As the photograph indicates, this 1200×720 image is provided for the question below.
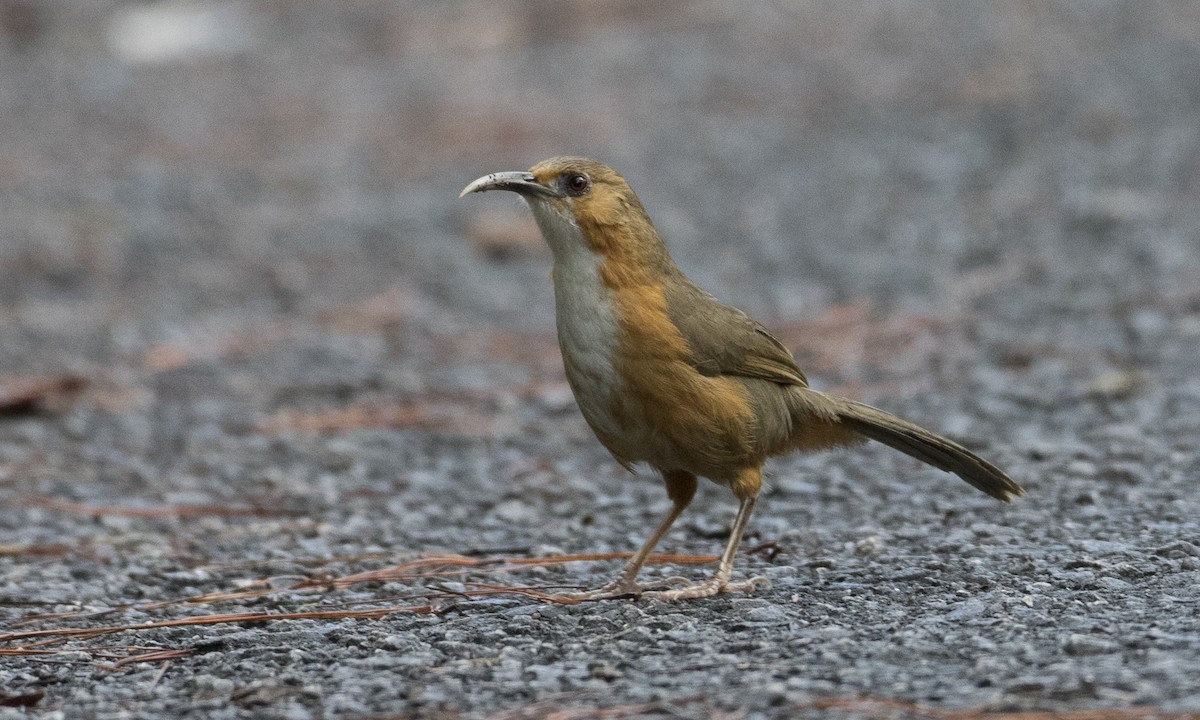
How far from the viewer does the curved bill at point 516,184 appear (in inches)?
176

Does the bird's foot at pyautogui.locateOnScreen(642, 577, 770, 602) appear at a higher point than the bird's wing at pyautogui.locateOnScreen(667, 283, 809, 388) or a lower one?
lower

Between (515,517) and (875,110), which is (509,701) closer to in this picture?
(515,517)

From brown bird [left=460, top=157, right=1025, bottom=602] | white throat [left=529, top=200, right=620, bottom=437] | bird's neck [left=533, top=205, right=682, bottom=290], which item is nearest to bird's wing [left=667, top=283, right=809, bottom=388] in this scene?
brown bird [left=460, top=157, right=1025, bottom=602]

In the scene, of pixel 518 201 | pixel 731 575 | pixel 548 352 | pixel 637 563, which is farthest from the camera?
pixel 548 352

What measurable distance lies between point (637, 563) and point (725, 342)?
28.2 inches

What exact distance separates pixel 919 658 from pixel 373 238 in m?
7.73

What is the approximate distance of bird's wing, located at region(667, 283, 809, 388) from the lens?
439 centimetres

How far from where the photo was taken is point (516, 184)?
4480 mm

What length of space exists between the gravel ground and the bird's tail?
0.60ft

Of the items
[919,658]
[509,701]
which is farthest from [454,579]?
[919,658]

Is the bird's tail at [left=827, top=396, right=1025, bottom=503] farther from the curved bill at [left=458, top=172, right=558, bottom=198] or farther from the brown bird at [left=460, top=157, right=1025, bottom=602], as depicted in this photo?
the curved bill at [left=458, top=172, right=558, bottom=198]

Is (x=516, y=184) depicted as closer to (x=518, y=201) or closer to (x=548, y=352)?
(x=518, y=201)

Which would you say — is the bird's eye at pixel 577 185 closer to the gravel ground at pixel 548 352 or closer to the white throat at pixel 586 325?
the white throat at pixel 586 325

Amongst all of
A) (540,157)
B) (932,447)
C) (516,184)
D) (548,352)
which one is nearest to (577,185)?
(516,184)
